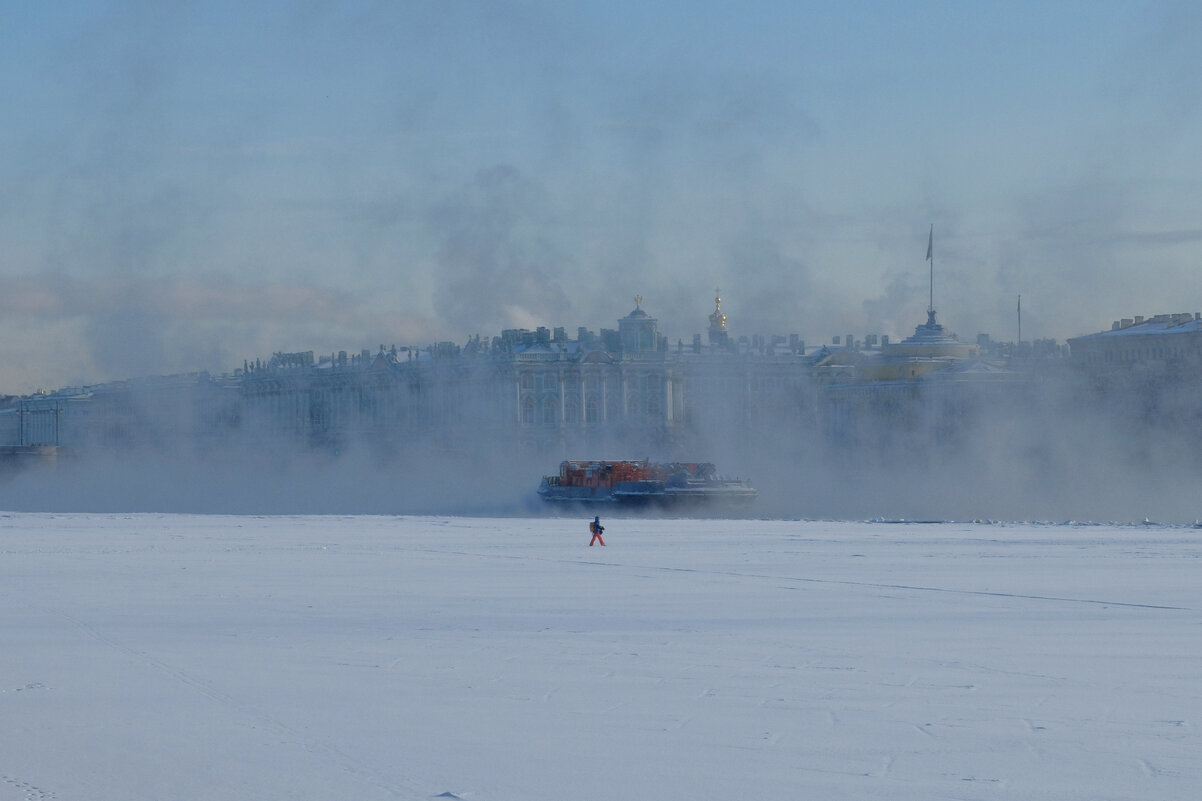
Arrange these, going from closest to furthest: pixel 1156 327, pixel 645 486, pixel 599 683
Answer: pixel 599 683 → pixel 645 486 → pixel 1156 327

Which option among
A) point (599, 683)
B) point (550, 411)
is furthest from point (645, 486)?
point (599, 683)

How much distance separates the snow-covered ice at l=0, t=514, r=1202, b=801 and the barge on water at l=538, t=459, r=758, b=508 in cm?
3138

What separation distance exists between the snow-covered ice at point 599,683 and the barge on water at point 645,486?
103 feet

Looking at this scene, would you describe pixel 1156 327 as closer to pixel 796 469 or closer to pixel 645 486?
pixel 796 469

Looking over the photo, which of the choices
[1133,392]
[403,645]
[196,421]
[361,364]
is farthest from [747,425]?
[403,645]

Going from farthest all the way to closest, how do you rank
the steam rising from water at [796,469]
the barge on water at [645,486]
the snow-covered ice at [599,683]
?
the steam rising from water at [796,469] < the barge on water at [645,486] < the snow-covered ice at [599,683]

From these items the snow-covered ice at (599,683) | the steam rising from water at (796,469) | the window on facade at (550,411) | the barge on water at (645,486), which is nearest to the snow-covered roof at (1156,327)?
the steam rising from water at (796,469)

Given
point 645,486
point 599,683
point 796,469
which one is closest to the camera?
point 599,683

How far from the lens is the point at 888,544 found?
25797 millimetres

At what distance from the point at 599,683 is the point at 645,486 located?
42.1 meters

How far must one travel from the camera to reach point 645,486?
5219 cm

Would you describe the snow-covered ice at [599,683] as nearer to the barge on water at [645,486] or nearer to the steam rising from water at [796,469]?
the steam rising from water at [796,469]

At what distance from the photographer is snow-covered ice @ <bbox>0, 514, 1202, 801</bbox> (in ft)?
25.0

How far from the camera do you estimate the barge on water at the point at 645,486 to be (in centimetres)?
5134
